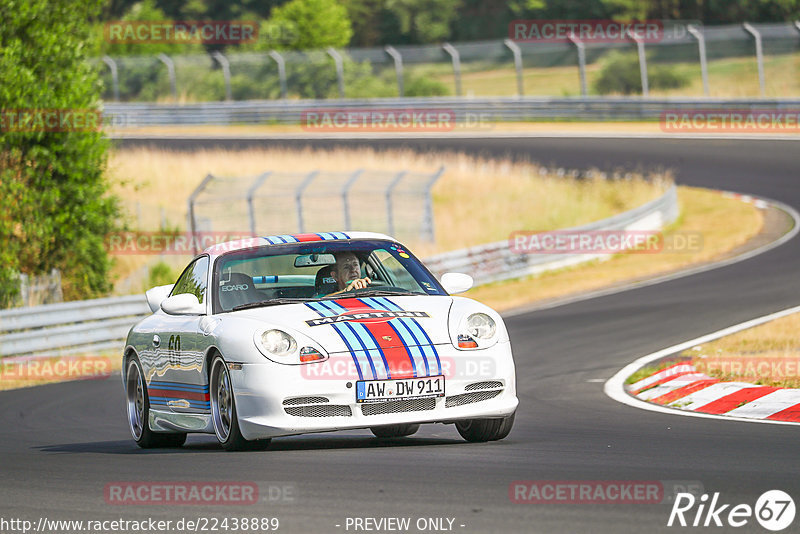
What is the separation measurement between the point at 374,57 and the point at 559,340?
3196 cm

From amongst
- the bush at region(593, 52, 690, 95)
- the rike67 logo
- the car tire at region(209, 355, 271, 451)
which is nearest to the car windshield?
the car tire at region(209, 355, 271, 451)

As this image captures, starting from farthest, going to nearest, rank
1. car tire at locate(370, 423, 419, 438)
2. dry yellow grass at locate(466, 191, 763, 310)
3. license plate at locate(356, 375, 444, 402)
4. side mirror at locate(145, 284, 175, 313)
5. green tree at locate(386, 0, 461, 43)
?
green tree at locate(386, 0, 461, 43) < dry yellow grass at locate(466, 191, 763, 310) < side mirror at locate(145, 284, 175, 313) < car tire at locate(370, 423, 419, 438) < license plate at locate(356, 375, 444, 402)

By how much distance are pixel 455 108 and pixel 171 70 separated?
1091 centimetres

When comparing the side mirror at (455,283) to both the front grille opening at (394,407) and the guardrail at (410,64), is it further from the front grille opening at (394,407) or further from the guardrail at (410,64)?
the guardrail at (410,64)

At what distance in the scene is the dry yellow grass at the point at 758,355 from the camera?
1088 cm

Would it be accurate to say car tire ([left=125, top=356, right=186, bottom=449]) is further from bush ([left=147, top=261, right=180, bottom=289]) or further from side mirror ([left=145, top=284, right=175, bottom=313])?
bush ([left=147, top=261, right=180, bottom=289])

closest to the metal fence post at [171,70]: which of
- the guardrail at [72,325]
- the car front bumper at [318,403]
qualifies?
the guardrail at [72,325]

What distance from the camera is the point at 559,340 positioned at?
53.1ft

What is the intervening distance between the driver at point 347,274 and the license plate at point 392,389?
133 centimetres

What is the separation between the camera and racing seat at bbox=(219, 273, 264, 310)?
28.3ft

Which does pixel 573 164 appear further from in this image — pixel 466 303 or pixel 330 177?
pixel 466 303

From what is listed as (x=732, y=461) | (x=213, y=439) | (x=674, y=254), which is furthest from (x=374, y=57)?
(x=732, y=461)

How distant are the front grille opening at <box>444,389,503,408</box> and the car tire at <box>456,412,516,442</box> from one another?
252mm

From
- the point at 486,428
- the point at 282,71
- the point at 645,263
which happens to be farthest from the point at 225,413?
the point at 282,71
